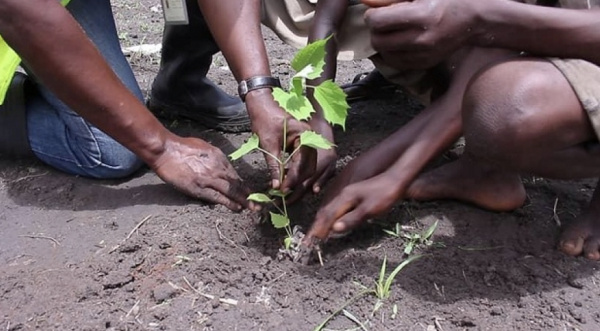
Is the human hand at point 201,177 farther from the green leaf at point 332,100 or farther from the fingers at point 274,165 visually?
the green leaf at point 332,100

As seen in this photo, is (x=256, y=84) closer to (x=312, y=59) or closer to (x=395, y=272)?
(x=312, y=59)

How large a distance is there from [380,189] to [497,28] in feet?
1.42

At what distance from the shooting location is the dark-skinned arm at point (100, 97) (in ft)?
4.86

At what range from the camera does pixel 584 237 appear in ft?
4.97

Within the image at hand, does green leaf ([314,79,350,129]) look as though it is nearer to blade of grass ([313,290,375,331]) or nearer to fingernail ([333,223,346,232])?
fingernail ([333,223,346,232])

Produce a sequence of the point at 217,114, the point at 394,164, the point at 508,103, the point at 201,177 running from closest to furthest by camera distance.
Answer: the point at 508,103
the point at 394,164
the point at 201,177
the point at 217,114

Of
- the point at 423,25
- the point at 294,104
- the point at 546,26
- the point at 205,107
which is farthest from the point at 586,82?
the point at 205,107

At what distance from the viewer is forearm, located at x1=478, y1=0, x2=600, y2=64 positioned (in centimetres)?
133

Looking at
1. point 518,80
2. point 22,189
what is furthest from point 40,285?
point 518,80

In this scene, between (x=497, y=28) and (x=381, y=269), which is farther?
(x=381, y=269)

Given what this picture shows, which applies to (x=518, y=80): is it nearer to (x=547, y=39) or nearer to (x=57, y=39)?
(x=547, y=39)

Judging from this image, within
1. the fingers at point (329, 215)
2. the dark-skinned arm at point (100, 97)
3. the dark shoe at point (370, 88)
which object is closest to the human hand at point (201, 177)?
the dark-skinned arm at point (100, 97)

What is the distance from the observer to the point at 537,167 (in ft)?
4.52

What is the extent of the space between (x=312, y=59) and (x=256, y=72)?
0.37 meters
